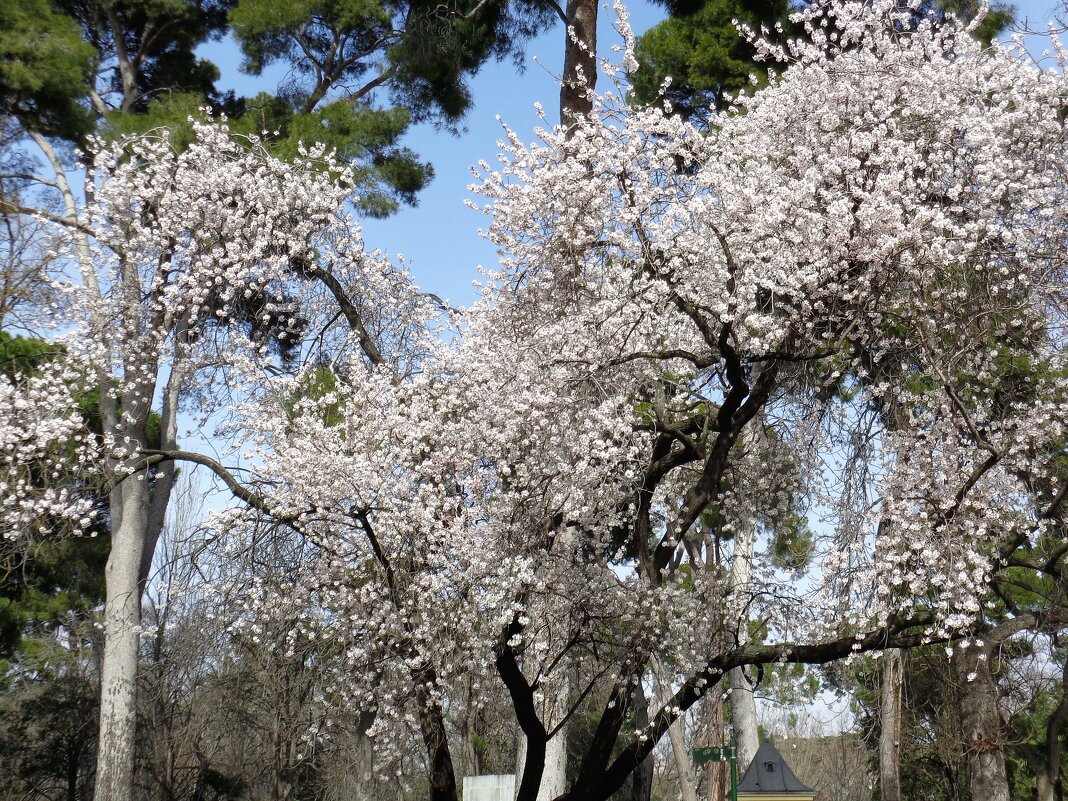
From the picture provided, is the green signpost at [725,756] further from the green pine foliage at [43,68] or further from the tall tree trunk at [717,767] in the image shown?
the green pine foliage at [43,68]

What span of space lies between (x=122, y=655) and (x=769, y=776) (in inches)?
233

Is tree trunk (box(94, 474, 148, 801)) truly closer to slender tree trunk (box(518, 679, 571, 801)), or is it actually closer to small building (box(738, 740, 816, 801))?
slender tree trunk (box(518, 679, 571, 801))

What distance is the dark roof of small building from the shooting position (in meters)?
6.93

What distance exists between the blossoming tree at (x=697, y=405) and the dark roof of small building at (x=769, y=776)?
73 cm

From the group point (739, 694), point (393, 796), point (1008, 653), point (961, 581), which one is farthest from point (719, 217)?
point (393, 796)

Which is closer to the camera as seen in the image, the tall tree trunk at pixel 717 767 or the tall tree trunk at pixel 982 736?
the tall tree trunk at pixel 982 736

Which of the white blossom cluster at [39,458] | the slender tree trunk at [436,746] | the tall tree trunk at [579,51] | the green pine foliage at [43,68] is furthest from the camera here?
the green pine foliage at [43,68]

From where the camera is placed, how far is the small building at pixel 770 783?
6.85m

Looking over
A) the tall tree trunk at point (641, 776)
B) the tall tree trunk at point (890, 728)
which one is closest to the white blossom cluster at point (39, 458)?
the tall tree trunk at point (641, 776)

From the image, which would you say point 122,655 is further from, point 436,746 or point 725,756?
point 725,756

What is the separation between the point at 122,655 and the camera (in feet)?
30.1

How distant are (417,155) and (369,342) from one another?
11.1 ft

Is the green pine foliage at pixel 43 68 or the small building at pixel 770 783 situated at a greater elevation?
the green pine foliage at pixel 43 68

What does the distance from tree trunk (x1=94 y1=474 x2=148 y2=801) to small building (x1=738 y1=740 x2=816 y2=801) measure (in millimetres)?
5449
